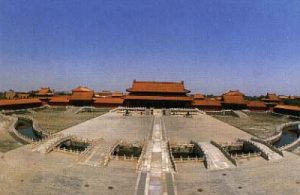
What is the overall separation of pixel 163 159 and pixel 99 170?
6029 mm

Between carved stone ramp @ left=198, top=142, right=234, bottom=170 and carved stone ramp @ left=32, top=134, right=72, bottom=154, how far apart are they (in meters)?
16.0

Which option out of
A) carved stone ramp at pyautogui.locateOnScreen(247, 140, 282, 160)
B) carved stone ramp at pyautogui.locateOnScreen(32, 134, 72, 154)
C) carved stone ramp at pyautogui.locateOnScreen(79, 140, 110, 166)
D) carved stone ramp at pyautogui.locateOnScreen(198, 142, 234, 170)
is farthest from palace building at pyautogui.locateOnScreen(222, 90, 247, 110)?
carved stone ramp at pyautogui.locateOnScreen(79, 140, 110, 166)

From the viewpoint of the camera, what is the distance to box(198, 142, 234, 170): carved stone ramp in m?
25.8

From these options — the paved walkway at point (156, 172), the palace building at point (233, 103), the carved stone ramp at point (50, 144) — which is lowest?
the paved walkway at point (156, 172)

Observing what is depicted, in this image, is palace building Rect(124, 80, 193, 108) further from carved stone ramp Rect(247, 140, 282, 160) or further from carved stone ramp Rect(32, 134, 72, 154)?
carved stone ramp Rect(247, 140, 282, 160)

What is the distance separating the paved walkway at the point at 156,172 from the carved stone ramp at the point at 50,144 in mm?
10238

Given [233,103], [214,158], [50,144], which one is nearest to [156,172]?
[214,158]

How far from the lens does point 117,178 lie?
22.6 meters

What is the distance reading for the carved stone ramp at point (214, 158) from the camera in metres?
25.8

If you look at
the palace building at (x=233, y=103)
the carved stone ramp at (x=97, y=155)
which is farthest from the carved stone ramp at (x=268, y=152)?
the palace building at (x=233, y=103)

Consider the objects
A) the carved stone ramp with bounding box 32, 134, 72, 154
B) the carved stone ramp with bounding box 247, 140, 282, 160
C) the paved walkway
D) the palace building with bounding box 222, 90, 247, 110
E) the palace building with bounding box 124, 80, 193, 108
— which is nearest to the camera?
the paved walkway

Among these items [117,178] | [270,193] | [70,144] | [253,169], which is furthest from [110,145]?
[270,193]

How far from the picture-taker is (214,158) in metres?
27.8

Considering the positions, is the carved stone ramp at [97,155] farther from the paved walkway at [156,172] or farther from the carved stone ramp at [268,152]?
the carved stone ramp at [268,152]
